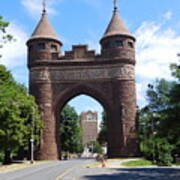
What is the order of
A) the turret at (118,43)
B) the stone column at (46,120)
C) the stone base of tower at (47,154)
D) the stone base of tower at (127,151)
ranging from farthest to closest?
1. the turret at (118,43)
2. the stone column at (46,120)
3. the stone base of tower at (47,154)
4. the stone base of tower at (127,151)

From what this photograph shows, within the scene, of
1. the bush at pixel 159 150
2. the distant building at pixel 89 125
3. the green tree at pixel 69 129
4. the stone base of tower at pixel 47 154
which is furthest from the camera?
the distant building at pixel 89 125

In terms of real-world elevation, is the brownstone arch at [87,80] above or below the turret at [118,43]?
below

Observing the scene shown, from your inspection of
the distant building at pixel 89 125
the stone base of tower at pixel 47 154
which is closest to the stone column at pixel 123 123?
the stone base of tower at pixel 47 154

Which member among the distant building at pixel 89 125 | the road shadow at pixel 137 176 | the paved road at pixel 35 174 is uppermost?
the distant building at pixel 89 125

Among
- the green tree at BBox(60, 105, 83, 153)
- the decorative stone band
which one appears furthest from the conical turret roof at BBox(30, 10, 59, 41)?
the green tree at BBox(60, 105, 83, 153)

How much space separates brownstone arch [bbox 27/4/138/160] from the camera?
48625mm

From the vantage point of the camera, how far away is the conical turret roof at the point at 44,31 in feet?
170

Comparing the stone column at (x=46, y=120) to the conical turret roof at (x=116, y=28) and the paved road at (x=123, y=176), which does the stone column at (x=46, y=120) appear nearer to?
the conical turret roof at (x=116, y=28)

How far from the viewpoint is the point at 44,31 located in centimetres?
5250

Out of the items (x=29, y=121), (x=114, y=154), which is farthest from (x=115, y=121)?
(x=29, y=121)

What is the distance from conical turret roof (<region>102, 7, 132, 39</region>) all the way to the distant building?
295 ft

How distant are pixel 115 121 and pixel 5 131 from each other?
62.1 ft

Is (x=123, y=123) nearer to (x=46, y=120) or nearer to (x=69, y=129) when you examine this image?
(x=46, y=120)

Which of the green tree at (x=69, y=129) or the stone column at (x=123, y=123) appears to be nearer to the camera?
the stone column at (x=123, y=123)
